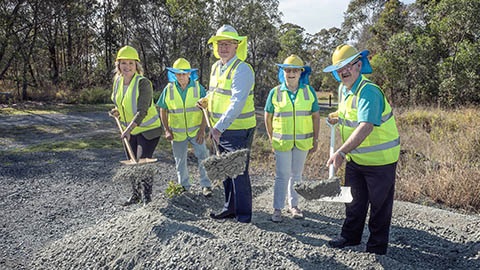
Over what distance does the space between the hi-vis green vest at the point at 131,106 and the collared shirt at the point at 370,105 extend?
2.52m

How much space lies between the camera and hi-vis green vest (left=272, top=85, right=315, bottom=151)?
4.05m

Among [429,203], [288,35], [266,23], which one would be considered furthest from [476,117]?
[288,35]

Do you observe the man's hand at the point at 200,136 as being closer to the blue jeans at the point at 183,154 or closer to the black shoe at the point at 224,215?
the blue jeans at the point at 183,154

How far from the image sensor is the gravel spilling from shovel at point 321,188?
3113 millimetres

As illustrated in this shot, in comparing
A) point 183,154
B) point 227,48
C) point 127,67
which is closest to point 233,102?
point 227,48

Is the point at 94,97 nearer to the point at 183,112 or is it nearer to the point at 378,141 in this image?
the point at 183,112

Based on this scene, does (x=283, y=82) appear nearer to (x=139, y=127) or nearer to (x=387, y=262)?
(x=139, y=127)

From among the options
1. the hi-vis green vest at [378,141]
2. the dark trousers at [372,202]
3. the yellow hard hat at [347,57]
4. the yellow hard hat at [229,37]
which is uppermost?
the yellow hard hat at [229,37]

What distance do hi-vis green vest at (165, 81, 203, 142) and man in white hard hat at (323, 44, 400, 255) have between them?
2.19 metres

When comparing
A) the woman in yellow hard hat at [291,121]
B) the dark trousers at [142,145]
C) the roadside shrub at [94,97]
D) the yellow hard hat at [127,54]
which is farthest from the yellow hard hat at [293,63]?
the roadside shrub at [94,97]

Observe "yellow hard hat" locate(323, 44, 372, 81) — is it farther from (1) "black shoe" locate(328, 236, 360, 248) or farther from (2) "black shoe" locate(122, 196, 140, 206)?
(2) "black shoe" locate(122, 196, 140, 206)

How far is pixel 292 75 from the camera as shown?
404cm

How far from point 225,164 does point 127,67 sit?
1.77 meters

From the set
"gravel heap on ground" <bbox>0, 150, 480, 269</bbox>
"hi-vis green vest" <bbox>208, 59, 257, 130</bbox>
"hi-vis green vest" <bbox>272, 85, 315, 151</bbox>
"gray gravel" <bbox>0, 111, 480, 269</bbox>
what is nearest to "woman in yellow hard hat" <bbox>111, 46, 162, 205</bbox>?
"gray gravel" <bbox>0, 111, 480, 269</bbox>
